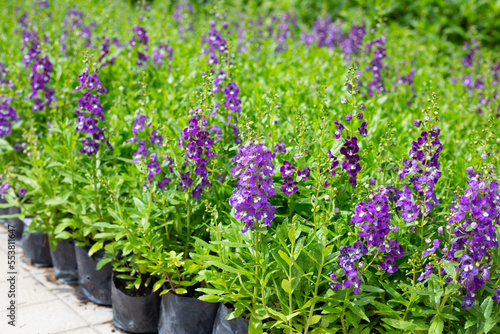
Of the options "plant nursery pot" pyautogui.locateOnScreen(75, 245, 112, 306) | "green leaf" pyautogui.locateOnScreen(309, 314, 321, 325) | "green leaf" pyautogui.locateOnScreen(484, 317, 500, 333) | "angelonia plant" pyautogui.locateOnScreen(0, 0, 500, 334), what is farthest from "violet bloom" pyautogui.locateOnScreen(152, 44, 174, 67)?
"green leaf" pyautogui.locateOnScreen(484, 317, 500, 333)

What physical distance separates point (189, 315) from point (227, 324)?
0.31m

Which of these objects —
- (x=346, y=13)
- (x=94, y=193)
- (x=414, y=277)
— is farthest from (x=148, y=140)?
(x=346, y=13)

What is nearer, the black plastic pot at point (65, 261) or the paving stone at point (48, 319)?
the paving stone at point (48, 319)

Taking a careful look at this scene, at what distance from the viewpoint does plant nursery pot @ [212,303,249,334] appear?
2934 mm

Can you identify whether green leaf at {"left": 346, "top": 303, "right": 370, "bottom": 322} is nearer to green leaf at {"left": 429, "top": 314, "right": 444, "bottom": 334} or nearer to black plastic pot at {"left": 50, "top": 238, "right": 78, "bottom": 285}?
green leaf at {"left": 429, "top": 314, "right": 444, "bottom": 334}

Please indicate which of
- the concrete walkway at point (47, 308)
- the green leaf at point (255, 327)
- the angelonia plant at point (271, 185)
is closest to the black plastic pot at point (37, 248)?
the concrete walkway at point (47, 308)

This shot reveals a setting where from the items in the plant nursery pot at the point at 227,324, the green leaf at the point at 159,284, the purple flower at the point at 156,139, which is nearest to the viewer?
the plant nursery pot at the point at 227,324

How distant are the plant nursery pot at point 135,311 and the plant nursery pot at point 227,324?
56 centimetres

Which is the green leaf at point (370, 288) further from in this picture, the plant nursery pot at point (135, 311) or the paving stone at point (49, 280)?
the paving stone at point (49, 280)

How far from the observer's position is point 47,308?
143 inches

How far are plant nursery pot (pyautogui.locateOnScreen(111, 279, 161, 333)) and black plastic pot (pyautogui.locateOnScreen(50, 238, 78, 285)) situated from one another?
66cm

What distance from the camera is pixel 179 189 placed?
331cm

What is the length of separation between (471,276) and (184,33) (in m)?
5.49

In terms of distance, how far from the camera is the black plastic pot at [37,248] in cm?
418
